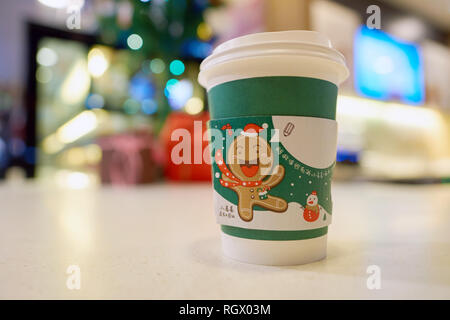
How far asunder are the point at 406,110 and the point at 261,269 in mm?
2993

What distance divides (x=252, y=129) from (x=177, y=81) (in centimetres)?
207

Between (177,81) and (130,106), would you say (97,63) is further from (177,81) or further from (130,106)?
(177,81)

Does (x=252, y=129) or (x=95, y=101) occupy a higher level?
(x=95, y=101)

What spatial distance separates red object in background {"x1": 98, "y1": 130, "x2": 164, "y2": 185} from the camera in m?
1.95

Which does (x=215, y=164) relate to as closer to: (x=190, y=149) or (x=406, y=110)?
(x=190, y=149)

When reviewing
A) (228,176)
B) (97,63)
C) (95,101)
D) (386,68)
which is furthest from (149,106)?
(228,176)

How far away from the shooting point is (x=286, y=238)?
16.8 inches

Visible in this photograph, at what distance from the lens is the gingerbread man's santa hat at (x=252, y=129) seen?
1.39 feet

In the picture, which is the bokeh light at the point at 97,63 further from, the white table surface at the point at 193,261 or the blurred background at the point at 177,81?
the white table surface at the point at 193,261

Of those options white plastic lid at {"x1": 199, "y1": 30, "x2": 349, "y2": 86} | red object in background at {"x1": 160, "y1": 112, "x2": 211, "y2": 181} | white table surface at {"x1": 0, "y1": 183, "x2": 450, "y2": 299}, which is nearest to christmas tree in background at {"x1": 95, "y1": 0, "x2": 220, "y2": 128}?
red object in background at {"x1": 160, "y1": 112, "x2": 211, "y2": 181}

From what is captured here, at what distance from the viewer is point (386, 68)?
2.59 metres

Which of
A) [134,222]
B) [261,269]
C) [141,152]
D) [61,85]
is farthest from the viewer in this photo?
[61,85]

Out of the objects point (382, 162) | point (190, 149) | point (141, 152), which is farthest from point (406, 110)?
point (141, 152)
